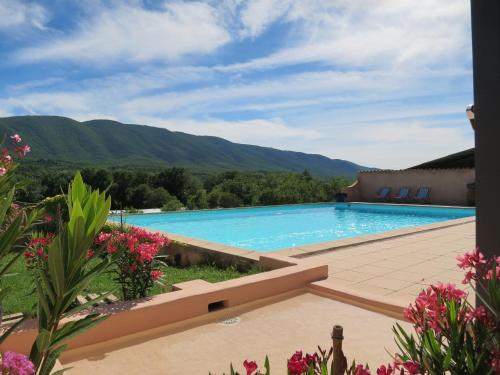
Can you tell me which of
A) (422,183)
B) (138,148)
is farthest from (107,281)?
(138,148)

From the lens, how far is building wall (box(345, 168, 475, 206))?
14.0 m

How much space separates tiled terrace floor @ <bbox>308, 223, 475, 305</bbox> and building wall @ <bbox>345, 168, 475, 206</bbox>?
292 inches

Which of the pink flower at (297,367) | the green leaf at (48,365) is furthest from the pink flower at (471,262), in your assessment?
the green leaf at (48,365)

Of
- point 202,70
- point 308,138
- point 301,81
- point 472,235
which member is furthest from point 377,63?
point 308,138

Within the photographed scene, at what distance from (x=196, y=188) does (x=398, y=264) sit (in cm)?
1475

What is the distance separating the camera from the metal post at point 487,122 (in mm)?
2086

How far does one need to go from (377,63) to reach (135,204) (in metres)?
12.8

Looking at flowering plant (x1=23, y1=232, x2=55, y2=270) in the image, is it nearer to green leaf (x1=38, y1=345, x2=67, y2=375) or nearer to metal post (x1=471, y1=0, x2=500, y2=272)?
green leaf (x1=38, y1=345, x2=67, y2=375)

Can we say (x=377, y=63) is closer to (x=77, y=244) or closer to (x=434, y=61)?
(x=434, y=61)

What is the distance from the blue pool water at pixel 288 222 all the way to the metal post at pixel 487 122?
7736 mm

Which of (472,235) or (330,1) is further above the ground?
(330,1)

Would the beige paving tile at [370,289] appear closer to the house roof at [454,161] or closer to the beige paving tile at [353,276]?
the beige paving tile at [353,276]

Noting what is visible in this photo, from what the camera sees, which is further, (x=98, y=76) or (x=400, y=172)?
(x=98, y=76)

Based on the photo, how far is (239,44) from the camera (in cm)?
1138
